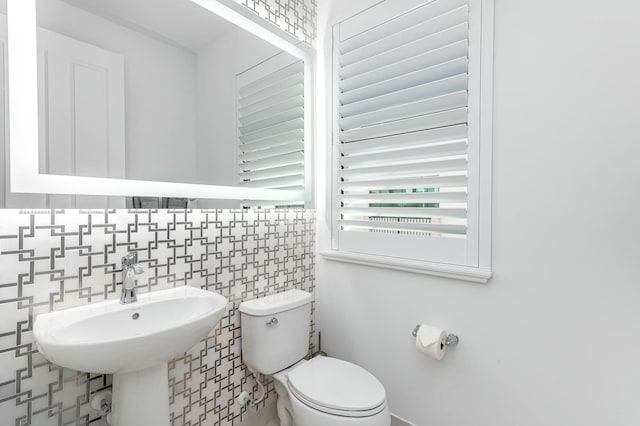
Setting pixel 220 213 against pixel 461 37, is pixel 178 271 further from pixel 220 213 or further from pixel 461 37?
pixel 461 37

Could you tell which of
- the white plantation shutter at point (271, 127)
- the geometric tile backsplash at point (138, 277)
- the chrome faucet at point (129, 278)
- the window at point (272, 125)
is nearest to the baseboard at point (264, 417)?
the geometric tile backsplash at point (138, 277)

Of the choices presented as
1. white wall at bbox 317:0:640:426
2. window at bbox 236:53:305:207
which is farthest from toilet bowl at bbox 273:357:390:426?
window at bbox 236:53:305:207

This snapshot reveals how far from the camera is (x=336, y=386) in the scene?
1282 mm

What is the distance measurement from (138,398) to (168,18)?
1.43 metres

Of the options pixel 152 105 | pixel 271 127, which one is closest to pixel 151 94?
pixel 152 105

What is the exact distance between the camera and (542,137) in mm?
1170

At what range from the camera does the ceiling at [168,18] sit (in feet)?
3.60

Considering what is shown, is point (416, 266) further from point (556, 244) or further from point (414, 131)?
point (414, 131)

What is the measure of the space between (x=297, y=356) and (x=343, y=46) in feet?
5.64

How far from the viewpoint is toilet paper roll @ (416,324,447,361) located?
1.33 m

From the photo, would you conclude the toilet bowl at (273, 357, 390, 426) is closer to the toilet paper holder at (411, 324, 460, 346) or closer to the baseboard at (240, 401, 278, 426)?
the baseboard at (240, 401, 278, 426)

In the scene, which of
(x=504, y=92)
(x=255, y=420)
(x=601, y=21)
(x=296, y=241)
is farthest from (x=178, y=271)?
(x=601, y=21)

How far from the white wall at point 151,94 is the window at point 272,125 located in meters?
0.28

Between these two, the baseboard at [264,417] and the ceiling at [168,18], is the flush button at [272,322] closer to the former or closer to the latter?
the baseboard at [264,417]
